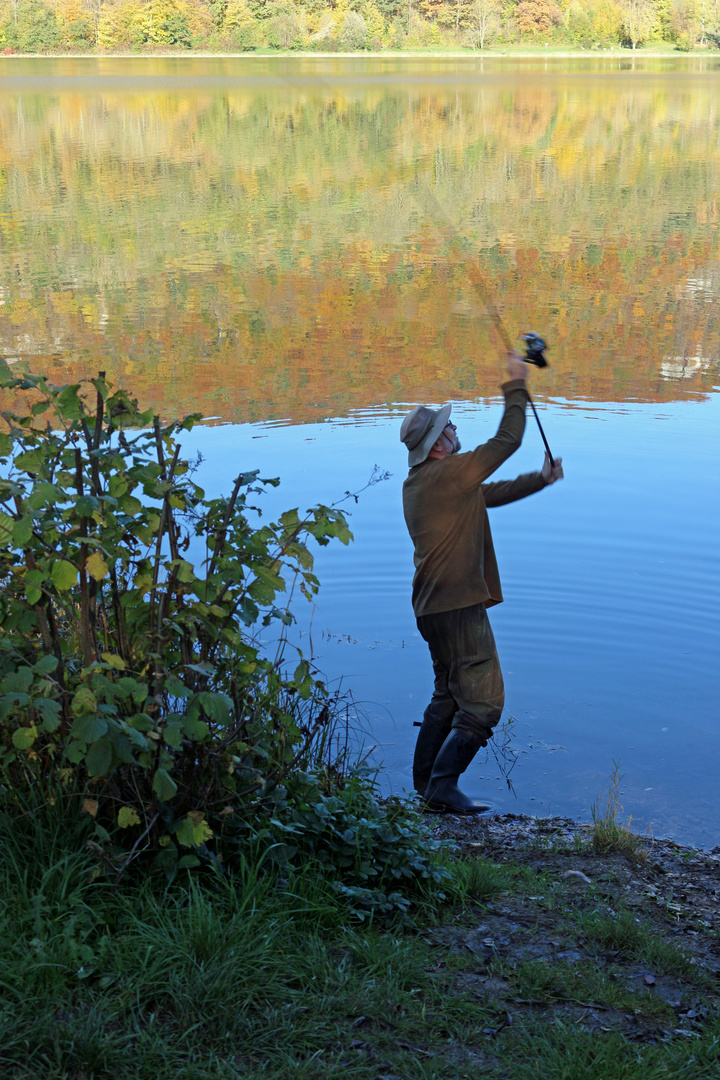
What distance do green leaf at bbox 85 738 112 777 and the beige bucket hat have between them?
2457mm

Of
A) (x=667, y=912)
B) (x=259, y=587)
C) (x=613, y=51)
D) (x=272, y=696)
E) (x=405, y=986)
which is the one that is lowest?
(x=667, y=912)

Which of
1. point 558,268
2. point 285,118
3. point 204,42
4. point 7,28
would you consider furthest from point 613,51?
point 558,268

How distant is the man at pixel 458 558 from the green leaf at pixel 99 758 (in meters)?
2.44

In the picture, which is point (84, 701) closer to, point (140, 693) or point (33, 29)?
point (140, 693)

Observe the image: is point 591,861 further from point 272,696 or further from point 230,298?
point 230,298

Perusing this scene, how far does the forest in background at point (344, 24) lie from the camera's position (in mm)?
86688

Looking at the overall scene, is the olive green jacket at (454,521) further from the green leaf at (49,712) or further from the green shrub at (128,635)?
the green leaf at (49,712)

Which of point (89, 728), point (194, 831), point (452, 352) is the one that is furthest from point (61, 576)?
point (452, 352)

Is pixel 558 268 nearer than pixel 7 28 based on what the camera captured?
Yes

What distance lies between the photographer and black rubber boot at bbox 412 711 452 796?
586cm

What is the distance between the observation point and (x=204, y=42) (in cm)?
8894

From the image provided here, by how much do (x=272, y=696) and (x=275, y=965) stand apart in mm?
950

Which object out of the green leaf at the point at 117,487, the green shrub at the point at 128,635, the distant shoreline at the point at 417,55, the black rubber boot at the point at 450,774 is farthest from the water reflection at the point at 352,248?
the distant shoreline at the point at 417,55

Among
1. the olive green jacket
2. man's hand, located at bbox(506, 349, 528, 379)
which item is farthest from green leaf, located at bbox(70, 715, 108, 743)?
man's hand, located at bbox(506, 349, 528, 379)
